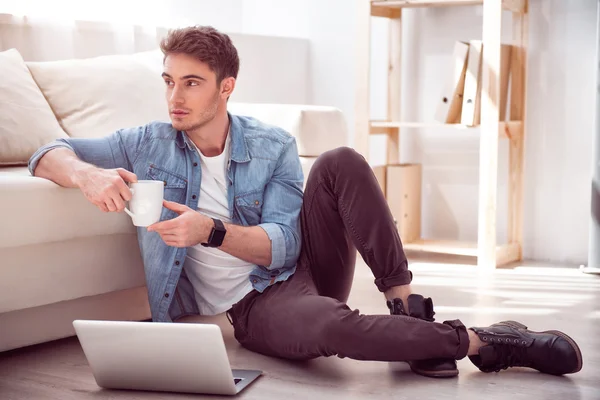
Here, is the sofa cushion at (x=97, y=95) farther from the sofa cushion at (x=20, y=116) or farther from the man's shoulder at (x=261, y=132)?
the man's shoulder at (x=261, y=132)

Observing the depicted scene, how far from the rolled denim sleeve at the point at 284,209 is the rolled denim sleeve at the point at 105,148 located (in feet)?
1.04

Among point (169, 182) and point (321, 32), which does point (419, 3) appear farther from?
point (169, 182)

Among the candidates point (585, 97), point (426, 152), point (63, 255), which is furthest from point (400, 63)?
point (63, 255)

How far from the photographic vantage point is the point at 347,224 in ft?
6.51

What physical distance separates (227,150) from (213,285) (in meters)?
0.31

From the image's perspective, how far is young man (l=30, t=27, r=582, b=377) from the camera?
1867mm

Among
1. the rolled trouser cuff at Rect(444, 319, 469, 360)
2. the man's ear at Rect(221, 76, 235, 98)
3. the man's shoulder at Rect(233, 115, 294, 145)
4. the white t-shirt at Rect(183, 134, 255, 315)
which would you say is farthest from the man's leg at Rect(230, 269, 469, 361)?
the man's ear at Rect(221, 76, 235, 98)

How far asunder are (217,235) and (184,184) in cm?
20

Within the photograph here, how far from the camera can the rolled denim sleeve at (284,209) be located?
1.96 metres

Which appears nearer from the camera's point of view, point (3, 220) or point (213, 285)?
point (3, 220)

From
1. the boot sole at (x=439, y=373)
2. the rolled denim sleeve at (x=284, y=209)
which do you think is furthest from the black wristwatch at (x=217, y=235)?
the boot sole at (x=439, y=373)

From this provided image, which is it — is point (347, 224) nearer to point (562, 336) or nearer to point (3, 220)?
point (562, 336)

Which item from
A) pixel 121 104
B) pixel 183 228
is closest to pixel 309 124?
pixel 121 104

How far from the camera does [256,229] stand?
1935 millimetres
